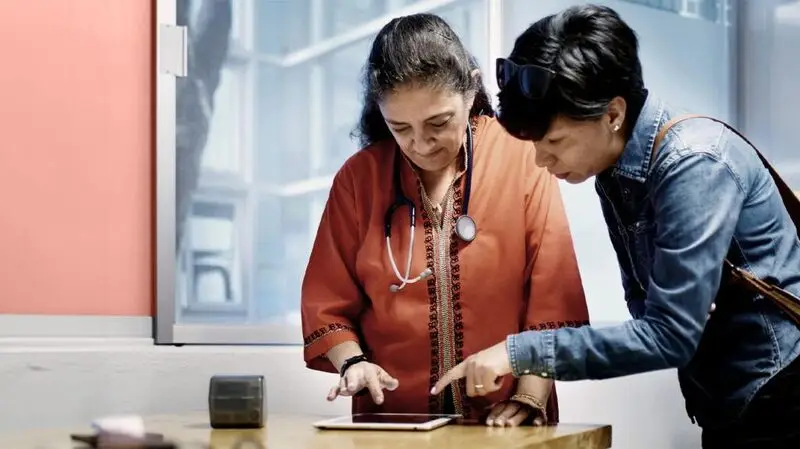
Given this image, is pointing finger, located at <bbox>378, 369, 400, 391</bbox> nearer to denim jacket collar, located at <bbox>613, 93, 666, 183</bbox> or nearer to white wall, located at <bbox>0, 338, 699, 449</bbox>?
denim jacket collar, located at <bbox>613, 93, 666, 183</bbox>

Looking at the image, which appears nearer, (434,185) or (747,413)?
(747,413)

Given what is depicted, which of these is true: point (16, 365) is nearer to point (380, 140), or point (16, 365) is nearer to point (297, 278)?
point (297, 278)

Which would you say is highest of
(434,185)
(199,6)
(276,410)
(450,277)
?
(199,6)

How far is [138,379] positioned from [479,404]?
1.06m

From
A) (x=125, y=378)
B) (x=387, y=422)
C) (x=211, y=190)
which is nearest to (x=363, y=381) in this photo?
(x=387, y=422)

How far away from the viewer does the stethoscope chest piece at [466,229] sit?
2199 mm

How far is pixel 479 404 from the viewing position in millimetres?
2207

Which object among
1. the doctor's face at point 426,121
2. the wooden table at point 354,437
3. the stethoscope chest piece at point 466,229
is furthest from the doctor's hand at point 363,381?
the doctor's face at point 426,121

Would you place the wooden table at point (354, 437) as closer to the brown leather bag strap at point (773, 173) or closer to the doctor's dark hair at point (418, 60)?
the brown leather bag strap at point (773, 173)

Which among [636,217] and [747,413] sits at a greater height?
[636,217]

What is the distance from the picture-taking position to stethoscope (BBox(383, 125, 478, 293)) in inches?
86.2

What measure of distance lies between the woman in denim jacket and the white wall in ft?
4.01

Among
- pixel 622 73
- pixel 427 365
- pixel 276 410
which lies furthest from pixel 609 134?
pixel 276 410

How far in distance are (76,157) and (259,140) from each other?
555 mm
